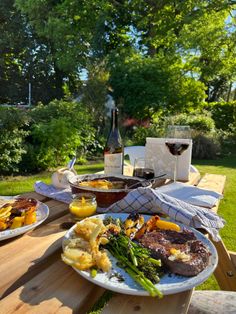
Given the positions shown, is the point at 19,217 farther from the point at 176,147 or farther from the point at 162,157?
the point at 162,157

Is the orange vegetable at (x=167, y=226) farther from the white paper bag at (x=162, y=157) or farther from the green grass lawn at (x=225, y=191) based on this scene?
the green grass lawn at (x=225, y=191)

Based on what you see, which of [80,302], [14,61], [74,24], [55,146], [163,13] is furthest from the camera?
[14,61]

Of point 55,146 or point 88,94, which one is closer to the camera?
point 55,146

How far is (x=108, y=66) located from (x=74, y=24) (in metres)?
4.08

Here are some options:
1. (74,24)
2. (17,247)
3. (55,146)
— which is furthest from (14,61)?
(17,247)

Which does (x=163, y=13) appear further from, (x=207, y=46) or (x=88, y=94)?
(x=88, y=94)

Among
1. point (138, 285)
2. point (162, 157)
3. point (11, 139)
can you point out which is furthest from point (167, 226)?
point (11, 139)

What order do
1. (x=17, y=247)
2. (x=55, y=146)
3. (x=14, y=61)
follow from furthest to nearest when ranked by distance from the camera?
(x=14, y=61), (x=55, y=146), (x=17, y=247)

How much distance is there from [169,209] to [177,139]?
0.82 m

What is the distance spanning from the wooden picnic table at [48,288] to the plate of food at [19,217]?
0.12 feet

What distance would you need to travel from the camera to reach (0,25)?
19469 millimetres

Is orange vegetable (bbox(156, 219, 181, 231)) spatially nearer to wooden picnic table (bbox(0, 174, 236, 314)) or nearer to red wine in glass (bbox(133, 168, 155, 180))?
wooden picnic table (bbox(0, 174, 236, 314))

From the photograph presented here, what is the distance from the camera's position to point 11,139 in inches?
217

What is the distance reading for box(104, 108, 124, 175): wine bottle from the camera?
1.92 metres
